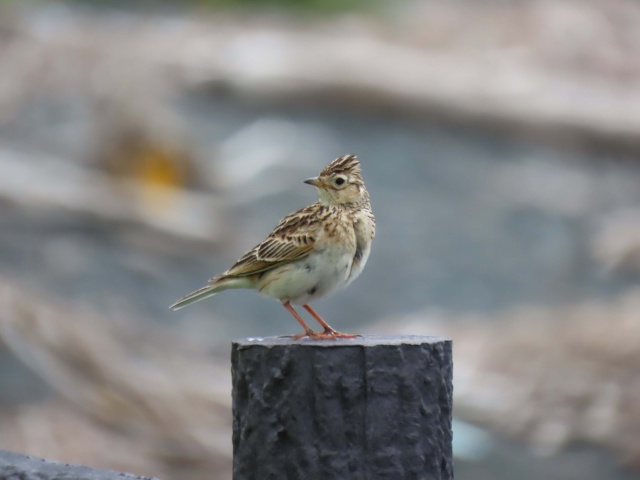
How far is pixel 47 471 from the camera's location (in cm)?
284

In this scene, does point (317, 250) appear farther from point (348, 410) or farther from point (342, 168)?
point (348, 410)

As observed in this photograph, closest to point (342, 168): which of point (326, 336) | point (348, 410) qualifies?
point (326, 336)

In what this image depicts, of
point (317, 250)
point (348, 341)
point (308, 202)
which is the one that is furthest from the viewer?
point (308, 202)

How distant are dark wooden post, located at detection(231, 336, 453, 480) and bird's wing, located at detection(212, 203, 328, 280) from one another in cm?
98

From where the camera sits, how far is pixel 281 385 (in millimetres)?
2715

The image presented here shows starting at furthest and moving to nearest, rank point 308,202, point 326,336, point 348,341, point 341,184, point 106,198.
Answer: point 106,198, point 308,202, point 341,184, point 326,336, point 348,341

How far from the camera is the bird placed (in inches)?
145

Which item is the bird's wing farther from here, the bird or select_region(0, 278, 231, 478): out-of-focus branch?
select_region(0, 278, 231, 478): out-of-focus branch

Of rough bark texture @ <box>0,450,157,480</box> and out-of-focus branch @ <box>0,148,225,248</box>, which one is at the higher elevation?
out-of-focus branch @ <box>0,148,225,248</box>

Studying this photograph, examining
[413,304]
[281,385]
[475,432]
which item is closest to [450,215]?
[413,304]

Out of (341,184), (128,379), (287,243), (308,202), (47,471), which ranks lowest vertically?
(47,471)

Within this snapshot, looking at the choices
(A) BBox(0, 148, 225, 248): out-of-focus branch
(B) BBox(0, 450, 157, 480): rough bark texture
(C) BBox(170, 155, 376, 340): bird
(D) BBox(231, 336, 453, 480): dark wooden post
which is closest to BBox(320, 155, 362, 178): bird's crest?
(C) BBox(170, 155, 376, 340): bird

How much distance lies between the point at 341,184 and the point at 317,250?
0.30 meters

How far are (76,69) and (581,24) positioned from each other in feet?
19.9
